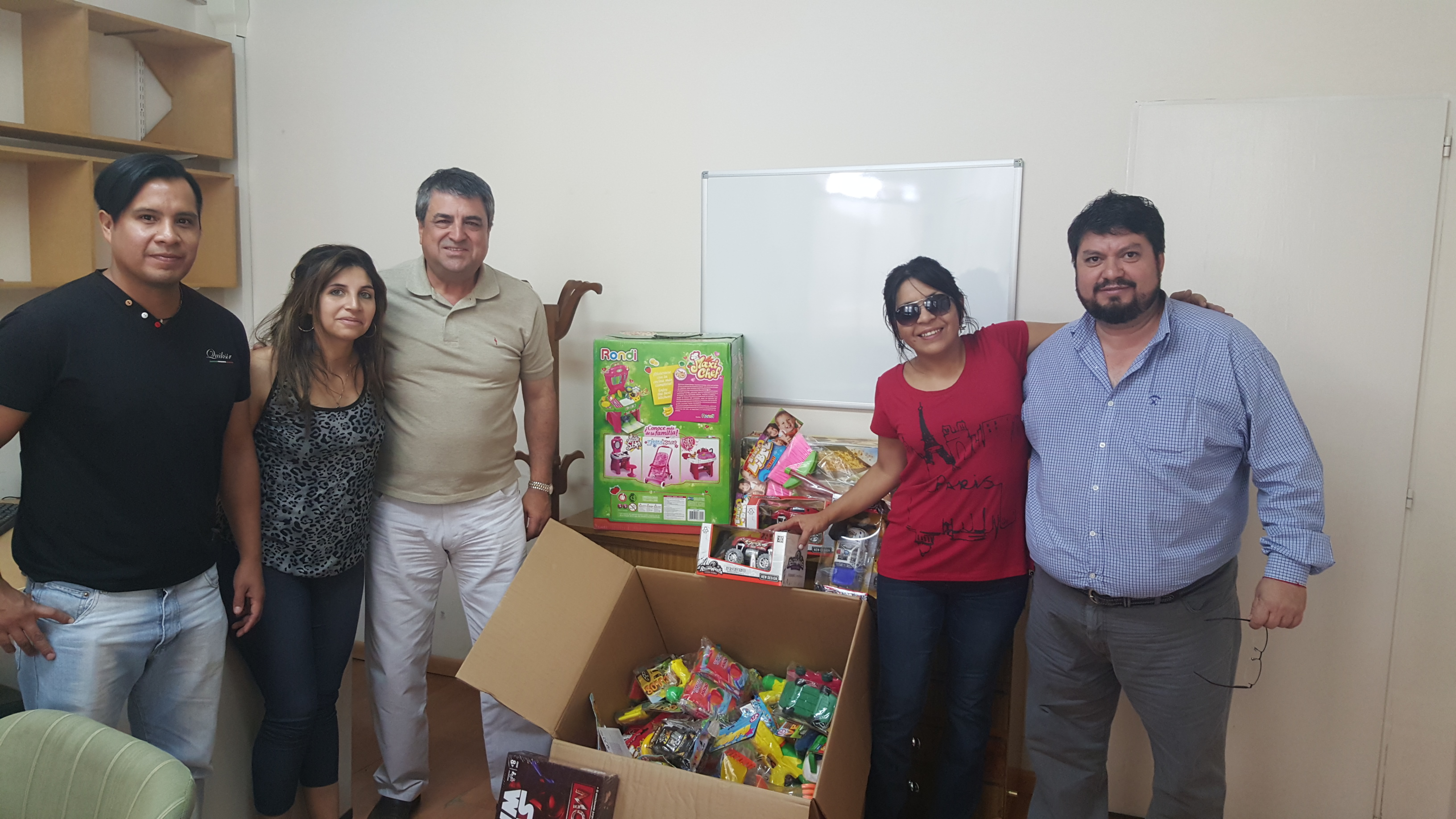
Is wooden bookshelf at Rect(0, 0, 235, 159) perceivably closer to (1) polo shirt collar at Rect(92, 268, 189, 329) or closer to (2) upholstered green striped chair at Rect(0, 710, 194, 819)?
(1) polo shirt collar at Rect(92, 268, 189, 329)

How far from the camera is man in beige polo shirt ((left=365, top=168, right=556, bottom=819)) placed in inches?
77.4

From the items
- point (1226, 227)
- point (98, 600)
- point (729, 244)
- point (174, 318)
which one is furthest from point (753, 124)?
point (98, 600)

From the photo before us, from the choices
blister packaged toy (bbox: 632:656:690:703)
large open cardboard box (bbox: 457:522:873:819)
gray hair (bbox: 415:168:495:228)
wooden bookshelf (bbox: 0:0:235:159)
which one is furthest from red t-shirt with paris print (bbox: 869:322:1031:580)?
wooden bookshelf (bbox: 0:0:235:159)

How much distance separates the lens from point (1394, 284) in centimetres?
201

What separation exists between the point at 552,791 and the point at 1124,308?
4.71 feet

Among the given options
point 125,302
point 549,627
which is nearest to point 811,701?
point 549,627

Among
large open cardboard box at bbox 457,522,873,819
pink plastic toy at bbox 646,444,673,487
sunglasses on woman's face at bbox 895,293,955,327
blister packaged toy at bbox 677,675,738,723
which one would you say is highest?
sunglasses on woman's face at bbox 895,293,955,327

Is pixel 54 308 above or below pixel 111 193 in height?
below

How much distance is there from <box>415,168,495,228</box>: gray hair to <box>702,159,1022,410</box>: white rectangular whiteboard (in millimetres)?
815

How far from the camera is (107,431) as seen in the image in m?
1.40

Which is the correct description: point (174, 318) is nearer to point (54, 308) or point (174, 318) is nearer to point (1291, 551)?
point (54, 308)

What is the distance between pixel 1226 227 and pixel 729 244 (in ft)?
4.53

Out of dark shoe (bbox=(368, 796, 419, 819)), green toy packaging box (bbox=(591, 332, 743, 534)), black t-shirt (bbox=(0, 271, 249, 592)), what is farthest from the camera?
green toy packaging box (bbox=(591, 332, 743, 534))

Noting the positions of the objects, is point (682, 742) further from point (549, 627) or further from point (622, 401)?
point (622, 401)
